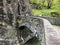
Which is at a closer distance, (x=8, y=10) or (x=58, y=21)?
(x=8, y=10)

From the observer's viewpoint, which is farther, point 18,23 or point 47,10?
point 47,10

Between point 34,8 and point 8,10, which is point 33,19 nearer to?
point 8,10

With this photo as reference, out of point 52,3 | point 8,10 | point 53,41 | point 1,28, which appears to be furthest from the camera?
point 52,3

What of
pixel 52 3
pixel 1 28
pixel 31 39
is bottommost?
pixel 31 39

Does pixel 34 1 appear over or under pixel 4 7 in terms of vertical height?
under

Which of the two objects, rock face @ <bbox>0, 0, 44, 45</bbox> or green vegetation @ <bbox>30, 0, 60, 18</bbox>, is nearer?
rock face @ <bbox>0, 0, 44, 45</bbox>

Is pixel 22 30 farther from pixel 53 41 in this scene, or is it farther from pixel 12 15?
pixel 53 41

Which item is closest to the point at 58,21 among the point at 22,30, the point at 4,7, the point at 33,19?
the point at 33,19

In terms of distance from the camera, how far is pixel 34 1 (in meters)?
25.9

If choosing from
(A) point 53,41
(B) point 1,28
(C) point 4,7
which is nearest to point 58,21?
(C) point 4,7

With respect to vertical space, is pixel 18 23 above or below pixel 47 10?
above

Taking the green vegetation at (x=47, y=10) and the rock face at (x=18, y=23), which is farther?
the green vegetation at (x=47, y=10)

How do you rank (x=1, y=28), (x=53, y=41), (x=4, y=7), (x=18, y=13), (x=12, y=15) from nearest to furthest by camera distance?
(x=53, y=41)
(x=1, y=28)
(x=4, y=7)
(x=12, y=15)
(x=18, y=13)

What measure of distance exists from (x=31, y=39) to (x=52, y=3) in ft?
20.1
